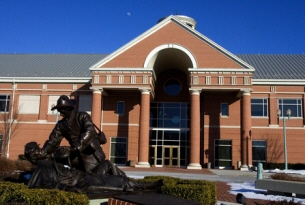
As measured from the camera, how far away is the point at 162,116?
35594 mm

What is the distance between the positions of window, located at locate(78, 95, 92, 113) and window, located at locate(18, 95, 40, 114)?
467cm

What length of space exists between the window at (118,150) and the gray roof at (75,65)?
770cm

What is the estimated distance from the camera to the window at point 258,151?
3338 centimetres

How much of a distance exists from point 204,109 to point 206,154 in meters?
4.49

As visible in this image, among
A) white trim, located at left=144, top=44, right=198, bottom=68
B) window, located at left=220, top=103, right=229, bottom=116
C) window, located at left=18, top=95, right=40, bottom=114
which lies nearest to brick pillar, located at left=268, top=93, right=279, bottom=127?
window, located at left=220, top=103, right=229, bottom=116

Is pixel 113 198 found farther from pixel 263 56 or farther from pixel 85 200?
pixel 263 56

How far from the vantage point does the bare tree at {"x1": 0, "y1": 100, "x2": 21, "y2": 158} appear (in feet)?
115

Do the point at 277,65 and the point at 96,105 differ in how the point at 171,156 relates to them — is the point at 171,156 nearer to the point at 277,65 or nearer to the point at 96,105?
the point at 96,105

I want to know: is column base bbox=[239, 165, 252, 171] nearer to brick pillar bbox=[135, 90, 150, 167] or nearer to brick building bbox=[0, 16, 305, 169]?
brick building bbox=[0, 16, 305, 169]

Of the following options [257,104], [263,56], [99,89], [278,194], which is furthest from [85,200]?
[263,56]

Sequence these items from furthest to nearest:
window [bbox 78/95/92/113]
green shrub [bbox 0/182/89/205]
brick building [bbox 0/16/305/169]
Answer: window [bbox 78/95/92/113], brick building [bbox 0/16/305/169], green shrub [bbox 0/182/89/205]

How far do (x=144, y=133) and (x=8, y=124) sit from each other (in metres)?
14.8

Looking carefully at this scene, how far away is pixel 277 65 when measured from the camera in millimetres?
38719

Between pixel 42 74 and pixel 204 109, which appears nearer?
pixel 204 109
